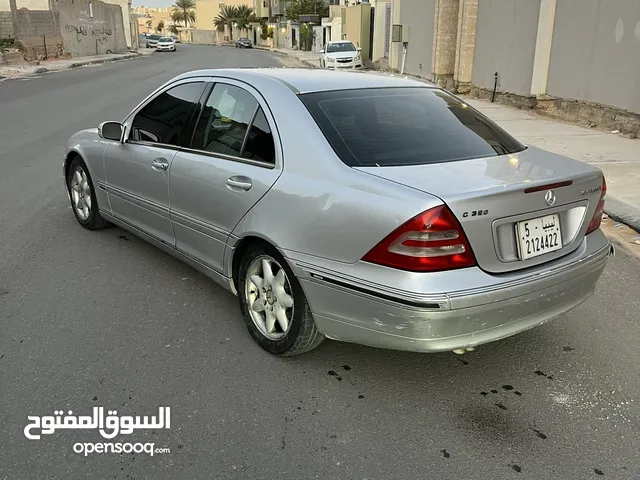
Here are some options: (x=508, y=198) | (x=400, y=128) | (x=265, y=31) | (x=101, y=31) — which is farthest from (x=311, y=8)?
(x=508, y=198)

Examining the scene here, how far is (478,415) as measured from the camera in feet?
9.93

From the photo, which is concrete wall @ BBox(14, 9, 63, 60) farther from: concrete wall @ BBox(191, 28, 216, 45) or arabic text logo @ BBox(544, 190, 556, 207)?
concrete wall @ BBox(191, 28, 216, 45)

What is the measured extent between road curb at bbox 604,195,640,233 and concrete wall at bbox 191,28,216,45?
114727 millimetres

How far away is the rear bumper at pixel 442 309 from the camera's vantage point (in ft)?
9.16

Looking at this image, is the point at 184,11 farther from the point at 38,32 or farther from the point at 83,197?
the point at 83,197

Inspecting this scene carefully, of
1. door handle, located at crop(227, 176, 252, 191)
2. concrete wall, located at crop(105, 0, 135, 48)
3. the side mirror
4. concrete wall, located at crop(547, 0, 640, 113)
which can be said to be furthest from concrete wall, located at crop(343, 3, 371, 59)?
door handle, located at crop(227, 176, 252, 191)

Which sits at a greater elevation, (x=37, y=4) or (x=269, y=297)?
(x=37, y=4)

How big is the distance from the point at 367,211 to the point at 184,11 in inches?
5155

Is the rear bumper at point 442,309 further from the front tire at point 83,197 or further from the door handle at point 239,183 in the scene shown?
the front tire at point 83,197

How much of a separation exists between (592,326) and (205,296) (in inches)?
105

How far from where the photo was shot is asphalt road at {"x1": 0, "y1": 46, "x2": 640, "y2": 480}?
2687 millimetres

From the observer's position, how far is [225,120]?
396cm

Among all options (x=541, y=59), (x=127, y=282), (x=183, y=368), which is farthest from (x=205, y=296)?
(x=541, y=59)

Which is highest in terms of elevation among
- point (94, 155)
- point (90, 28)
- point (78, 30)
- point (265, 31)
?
point (90, 28)
